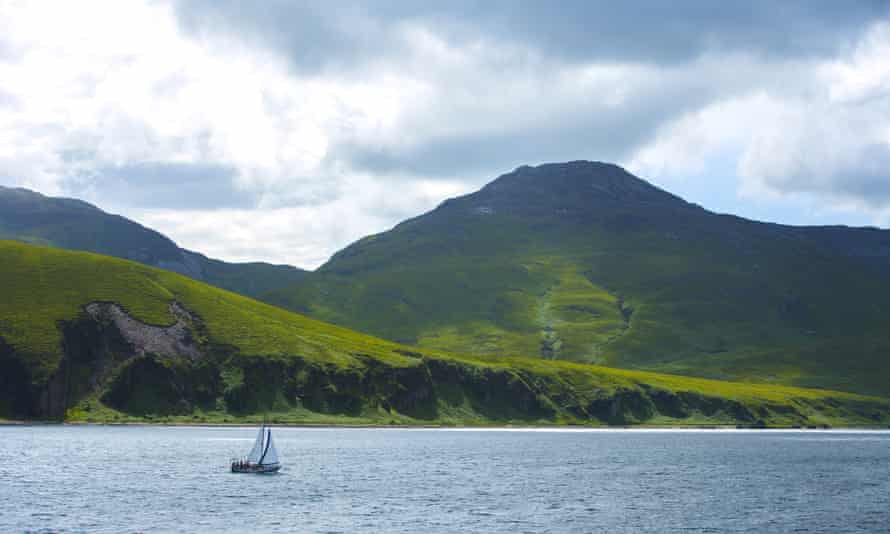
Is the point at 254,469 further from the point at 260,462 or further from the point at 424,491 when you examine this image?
the point at 424,491

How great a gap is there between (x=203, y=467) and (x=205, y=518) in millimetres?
49953

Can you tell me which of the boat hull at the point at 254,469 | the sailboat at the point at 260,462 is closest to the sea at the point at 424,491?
the boat hull at the point at 254,469

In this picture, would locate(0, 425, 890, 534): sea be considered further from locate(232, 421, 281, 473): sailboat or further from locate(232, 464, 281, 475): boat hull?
locate(232, 421, 281, 473): sailboat

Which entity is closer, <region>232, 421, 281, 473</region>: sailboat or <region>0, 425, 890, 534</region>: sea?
<region>0, 425, 890, 534</region>: sea

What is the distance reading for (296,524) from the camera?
84.4 m

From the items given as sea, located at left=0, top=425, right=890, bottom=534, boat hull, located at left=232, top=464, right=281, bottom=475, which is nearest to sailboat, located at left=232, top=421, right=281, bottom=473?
boat hull, located at left=232, top=464, right=281, bottom=475

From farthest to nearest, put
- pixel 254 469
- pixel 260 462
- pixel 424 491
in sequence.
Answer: pixel 260 462 → pixel 254 469 → pixel 424 491

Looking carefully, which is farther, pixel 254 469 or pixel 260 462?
pixel 260 462

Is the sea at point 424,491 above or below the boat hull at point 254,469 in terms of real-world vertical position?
below

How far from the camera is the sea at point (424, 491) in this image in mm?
85812

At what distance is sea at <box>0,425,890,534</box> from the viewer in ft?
282

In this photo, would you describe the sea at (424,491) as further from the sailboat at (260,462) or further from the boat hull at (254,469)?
the sailboat at (260,462)

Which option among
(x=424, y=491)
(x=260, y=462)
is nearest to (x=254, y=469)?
(x=260, y=462)

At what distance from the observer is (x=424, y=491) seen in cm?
11194
